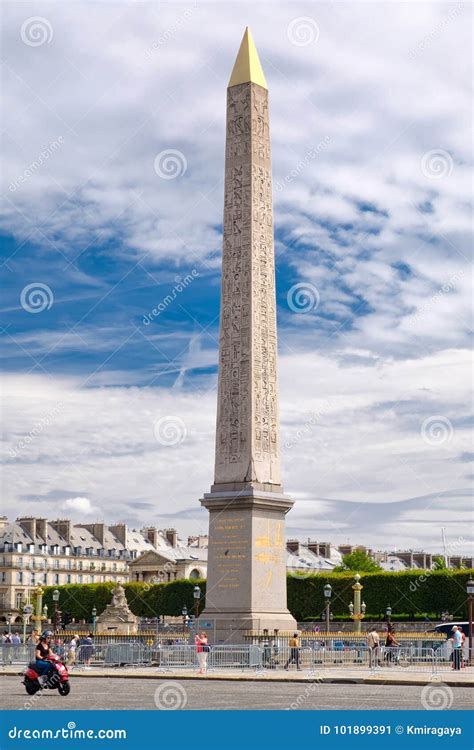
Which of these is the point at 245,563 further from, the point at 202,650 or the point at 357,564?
the point at 357,564

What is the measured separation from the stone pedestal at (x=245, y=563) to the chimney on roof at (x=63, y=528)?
93.0 meters

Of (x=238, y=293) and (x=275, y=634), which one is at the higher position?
(x=238, y=293)

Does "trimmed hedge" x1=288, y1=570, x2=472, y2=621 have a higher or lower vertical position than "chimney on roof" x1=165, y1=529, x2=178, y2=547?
lower

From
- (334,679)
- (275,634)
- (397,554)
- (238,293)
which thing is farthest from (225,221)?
(397,554)

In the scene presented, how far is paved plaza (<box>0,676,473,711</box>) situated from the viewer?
60.8 feet

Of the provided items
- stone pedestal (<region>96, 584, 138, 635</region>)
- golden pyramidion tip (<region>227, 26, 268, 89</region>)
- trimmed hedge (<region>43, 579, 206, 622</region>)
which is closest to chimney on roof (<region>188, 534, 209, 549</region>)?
trimmed hedge (<region>43, 579, 206, 622</region>)

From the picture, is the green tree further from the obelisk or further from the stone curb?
the stone curb

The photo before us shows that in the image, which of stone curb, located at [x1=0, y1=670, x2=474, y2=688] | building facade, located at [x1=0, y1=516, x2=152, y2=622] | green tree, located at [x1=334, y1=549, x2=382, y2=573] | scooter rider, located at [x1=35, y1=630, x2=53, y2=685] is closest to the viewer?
scooter rider, located at [x1=35, y1=630, x2=53, y2=685]

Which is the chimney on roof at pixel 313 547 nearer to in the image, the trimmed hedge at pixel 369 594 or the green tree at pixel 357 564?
the green tree at pixel 357 564

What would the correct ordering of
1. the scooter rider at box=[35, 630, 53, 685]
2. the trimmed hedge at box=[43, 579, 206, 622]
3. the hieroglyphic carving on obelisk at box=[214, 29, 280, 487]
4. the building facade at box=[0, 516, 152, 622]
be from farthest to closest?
the building facade at box=[0, 516, 152, 622], the trimmed hedge at box=[43, 579, 206, 622], the hieroglyphic carving on obelisk at box=[214, 29, 280, 487], the scooter rider at box=[35, 630, 53, 685]

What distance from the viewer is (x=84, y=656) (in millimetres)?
35375

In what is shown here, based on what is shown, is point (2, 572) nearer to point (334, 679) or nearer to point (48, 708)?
point (334, 679)

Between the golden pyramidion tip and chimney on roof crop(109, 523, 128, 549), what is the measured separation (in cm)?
10079
